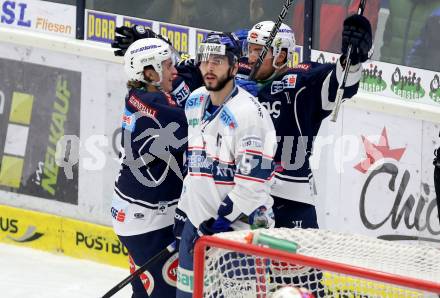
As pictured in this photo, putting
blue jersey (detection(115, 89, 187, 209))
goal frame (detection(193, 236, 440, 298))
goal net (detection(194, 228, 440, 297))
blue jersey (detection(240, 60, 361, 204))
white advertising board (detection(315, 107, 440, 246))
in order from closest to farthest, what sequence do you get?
goal frame (detection(193, 236, 440, 298)), goal net (detection(194, 228, 440, 297)), blue jersey (detection(240, 60, 361, 204)), blue jersey (detection(115, 89, 187, 209)), white advertising board (detection(315, 107, 440, 246))

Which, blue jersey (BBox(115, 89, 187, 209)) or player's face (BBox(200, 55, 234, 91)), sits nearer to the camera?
player's face (BBox(200, 55, 234, 91))

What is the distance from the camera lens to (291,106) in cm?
575

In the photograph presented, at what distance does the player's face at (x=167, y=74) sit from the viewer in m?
5.92

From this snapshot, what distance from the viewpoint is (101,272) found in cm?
739

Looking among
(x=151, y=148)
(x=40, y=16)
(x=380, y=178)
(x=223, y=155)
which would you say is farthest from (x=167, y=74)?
(x=40, y=16)

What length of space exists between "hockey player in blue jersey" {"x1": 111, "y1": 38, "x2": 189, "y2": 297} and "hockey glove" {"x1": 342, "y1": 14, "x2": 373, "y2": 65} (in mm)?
874

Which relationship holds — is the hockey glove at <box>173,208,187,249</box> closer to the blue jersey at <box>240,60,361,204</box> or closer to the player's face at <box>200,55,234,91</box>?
the blue jersey at <box>240,60,361,204</box>

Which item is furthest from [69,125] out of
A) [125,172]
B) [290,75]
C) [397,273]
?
[397,273]

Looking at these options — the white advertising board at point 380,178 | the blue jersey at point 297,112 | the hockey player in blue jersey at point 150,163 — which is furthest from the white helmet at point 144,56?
the white advertising board at point 380,178

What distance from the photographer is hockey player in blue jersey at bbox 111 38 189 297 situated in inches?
231

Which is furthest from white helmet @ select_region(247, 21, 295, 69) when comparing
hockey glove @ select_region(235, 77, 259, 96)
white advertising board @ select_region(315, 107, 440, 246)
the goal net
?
the goal net

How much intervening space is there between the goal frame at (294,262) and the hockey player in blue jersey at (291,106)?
53.3 inches

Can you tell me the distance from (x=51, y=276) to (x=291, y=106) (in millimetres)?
2190

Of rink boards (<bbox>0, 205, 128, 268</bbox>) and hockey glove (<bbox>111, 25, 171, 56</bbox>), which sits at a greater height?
hockey glove (<bbox>111, 25, 171, 56</bbox>)
